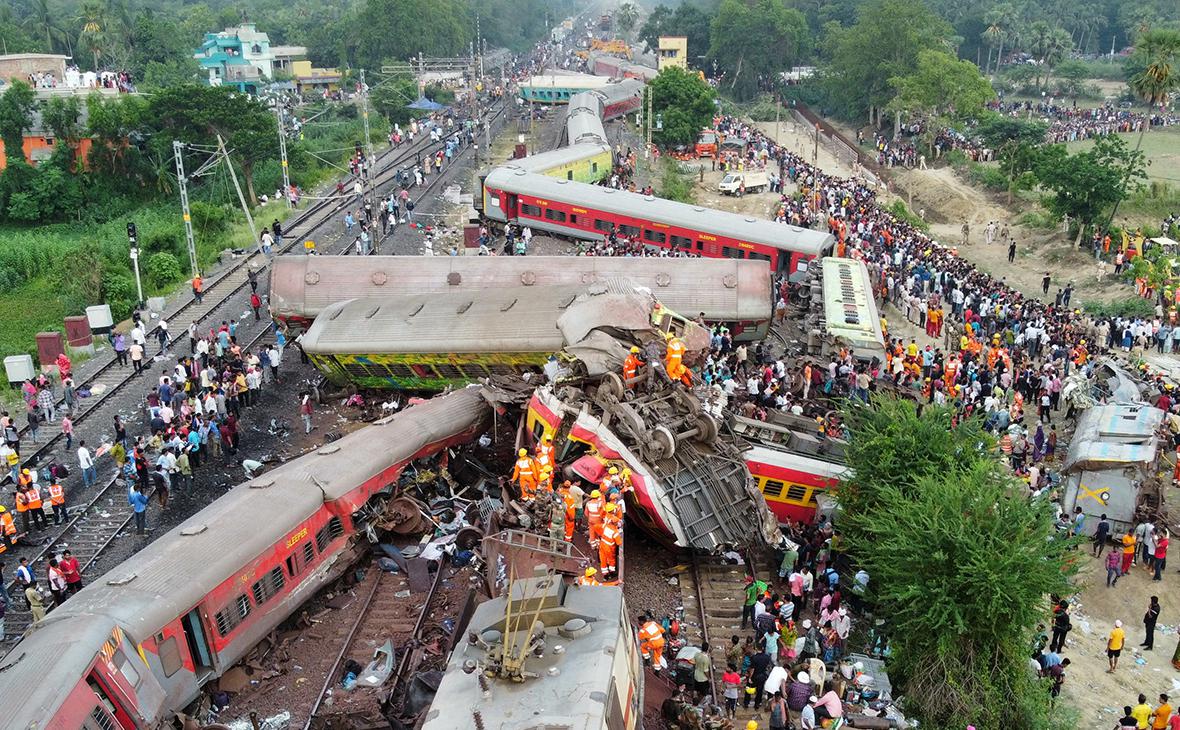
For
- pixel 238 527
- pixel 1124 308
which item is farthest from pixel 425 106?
pixel 238 527

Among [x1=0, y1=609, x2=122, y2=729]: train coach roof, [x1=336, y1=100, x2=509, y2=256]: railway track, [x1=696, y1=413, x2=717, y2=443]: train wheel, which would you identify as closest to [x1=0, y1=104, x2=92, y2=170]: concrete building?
[x1=336, y1=100, x2=509, y2=256]: railway track

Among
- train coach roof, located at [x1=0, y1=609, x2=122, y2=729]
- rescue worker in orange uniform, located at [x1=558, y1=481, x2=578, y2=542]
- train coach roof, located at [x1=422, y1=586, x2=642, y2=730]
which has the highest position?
train coach roof, located at [x1=422, y1=586, x2=642, y2=730]

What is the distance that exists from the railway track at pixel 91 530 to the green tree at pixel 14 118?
49.5 metres

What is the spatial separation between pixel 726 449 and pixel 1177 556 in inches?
391

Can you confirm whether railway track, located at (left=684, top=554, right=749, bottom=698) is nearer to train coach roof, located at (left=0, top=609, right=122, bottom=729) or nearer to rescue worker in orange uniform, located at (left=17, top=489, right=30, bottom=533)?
train coach roof, located at (left=0, top=609, right=122, bottom=729)

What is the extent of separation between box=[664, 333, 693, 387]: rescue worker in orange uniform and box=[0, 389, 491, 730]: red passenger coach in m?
5.25

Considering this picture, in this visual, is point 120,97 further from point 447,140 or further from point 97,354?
point 97,354

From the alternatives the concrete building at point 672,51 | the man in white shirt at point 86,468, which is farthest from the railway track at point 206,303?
the concrete building at point 672,51

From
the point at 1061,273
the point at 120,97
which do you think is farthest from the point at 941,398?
the point at 120,97

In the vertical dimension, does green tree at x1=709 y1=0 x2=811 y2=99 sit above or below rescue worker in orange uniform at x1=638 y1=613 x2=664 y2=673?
above

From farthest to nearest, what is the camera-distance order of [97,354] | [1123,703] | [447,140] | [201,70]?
[201,70], [447,140], [97,354], [1123,703]

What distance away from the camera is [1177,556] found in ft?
72.7

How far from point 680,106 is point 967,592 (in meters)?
57.6

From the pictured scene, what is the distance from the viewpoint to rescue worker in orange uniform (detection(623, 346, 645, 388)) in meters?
21.1
